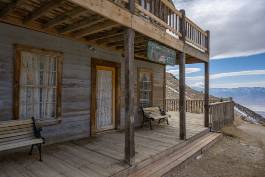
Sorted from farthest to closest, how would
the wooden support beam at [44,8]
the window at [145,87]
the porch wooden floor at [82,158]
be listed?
the window at [145,87] → the porch wooden floor at [82,158] → the wooden support beam at [44,8]

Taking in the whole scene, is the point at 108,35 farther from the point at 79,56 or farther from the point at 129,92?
the point at 129,92

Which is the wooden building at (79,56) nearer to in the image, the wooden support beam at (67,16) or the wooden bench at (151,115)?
the wooden support beam at (67,16)

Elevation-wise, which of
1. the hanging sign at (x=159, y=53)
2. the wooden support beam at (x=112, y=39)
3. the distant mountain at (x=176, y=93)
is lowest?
the distant mountain at (x=176, y=93)

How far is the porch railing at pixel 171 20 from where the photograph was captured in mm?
5117

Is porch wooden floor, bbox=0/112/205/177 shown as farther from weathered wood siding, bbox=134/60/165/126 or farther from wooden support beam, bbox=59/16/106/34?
wooden support beam, bbox=59/16/106/34

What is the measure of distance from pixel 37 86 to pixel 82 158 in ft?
7.29

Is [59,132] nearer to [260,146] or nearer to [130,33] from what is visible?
[130,33]

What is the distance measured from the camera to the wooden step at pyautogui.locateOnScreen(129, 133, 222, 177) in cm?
421

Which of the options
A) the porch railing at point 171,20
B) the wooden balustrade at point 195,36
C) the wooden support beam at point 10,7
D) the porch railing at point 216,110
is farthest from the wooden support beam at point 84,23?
the porch railing at point 216,110

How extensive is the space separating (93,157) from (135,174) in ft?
3.50

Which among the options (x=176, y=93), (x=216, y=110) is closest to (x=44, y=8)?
(x=216, y=110)

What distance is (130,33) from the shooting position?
4.29 m

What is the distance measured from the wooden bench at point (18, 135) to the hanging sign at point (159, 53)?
3.18 meters

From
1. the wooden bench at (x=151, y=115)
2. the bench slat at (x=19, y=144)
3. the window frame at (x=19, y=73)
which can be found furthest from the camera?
the wooden bench at (x=151, y=115)
